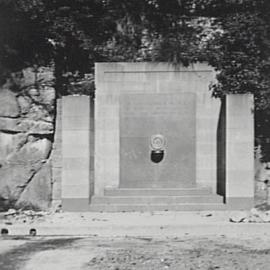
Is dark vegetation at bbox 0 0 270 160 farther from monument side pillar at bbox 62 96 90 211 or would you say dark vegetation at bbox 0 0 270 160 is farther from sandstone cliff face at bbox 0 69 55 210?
monument side pillar at bbox 62 96 90 211

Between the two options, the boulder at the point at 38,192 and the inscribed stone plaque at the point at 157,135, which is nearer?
the boulder at the point at 38,192

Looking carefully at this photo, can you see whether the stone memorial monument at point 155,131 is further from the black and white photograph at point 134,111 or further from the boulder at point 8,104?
the boulder at point 8,104

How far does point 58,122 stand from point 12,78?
1629 mm

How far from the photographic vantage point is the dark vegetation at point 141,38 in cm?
1595

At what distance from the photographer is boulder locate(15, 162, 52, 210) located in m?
15.1

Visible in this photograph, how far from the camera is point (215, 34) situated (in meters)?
16.9

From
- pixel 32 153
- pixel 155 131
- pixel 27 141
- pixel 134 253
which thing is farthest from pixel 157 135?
pixel 134 253

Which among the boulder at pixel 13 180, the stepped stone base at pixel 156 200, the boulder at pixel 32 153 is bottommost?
the stepped stone base at pixel 156 200

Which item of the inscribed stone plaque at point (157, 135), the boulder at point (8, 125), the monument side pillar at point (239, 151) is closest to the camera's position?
the monument side pillar at point (239, 151)

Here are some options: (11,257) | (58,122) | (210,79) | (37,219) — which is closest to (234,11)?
(210,79)

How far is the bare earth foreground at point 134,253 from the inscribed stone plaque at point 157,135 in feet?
14.0

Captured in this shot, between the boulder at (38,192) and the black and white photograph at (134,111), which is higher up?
the black and white photograph at (134,111)

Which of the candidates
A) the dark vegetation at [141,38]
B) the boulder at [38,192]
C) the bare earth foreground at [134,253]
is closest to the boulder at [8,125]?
the dark vegetation at [141,38]

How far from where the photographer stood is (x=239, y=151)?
14.7 metres
